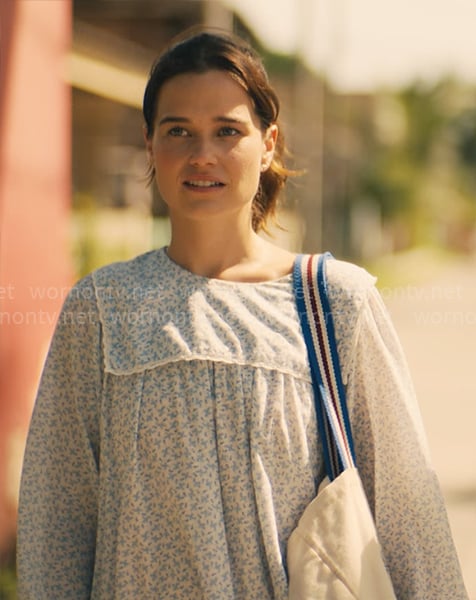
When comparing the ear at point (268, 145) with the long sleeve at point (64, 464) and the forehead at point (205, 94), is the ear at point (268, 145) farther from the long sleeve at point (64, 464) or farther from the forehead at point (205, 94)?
the long sleeve at point (64, 464)

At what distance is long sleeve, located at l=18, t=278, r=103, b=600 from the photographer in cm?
213

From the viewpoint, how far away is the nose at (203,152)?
203 centimetres

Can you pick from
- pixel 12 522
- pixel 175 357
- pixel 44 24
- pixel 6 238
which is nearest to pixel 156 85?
pixel 175 357

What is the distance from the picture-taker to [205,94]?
2068 millimetres

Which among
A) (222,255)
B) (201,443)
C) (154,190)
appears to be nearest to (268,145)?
(222,255)

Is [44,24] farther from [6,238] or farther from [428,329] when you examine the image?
[428,329]

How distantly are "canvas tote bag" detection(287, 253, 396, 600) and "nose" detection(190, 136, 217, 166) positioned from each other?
1.25 ft

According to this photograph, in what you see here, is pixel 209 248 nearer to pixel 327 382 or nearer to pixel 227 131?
pixel 227 131

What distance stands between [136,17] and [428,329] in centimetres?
817

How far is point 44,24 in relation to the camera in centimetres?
416

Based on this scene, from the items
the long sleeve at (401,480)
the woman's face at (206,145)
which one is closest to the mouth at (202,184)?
the woman's face at (206,145)

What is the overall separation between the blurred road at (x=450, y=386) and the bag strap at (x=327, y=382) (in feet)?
8.77

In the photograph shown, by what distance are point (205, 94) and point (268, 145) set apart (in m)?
0.25

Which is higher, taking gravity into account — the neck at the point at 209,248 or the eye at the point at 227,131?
the eye at the point at 227,131
